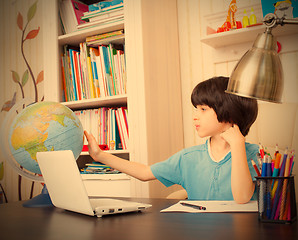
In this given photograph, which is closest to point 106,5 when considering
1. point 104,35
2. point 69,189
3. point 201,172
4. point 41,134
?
point 104,35

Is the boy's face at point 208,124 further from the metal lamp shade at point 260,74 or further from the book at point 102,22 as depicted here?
the book at point 102,22

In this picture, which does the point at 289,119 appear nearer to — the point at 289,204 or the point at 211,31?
the point at 211,31

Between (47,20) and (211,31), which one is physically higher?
(47,20)

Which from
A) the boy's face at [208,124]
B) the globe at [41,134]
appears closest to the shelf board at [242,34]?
the boy's face at [208,124]

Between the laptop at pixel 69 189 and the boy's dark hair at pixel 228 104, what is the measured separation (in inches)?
19.9

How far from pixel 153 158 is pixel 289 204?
1.29m

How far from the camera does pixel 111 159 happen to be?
147cm

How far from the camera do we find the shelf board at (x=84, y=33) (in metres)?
2.17

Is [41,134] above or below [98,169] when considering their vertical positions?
above

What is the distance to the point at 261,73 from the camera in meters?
0.76

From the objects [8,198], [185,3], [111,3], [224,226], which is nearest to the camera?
[224,226]

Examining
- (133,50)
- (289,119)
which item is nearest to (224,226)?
(289,119)

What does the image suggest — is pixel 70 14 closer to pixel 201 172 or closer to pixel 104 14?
pixel 104 14

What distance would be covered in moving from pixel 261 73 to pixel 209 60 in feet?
5.19
